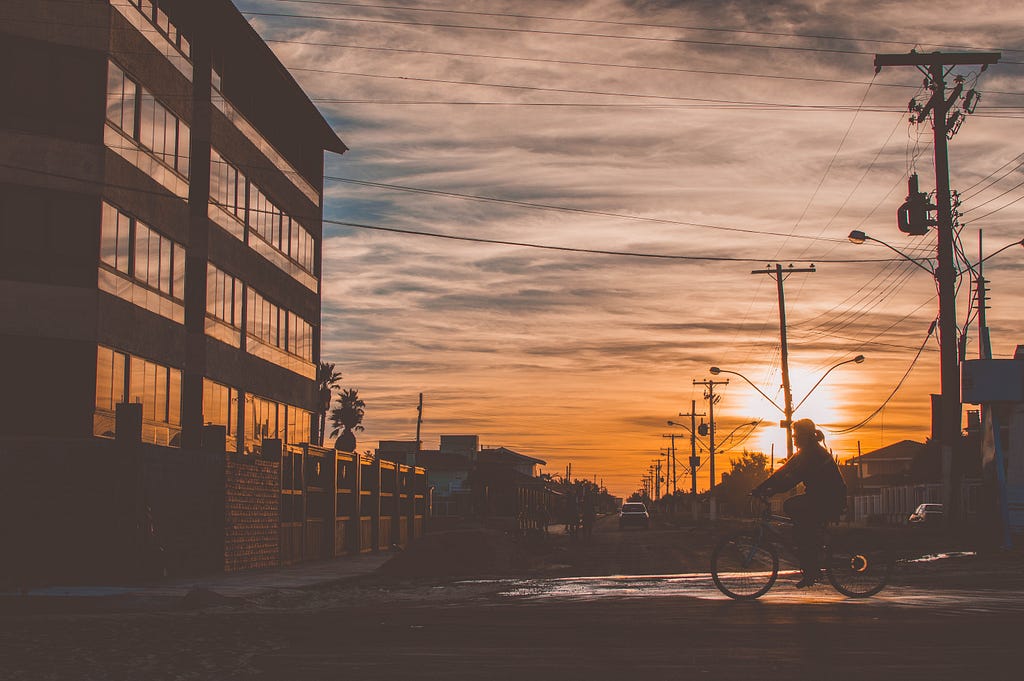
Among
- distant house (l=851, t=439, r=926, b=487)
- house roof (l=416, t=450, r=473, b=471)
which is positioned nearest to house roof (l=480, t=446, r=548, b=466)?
house roof (l=416, t=450, r=473, b=471)

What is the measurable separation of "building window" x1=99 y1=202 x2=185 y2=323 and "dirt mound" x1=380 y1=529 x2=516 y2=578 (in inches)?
379

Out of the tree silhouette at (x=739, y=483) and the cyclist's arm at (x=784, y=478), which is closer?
the cyclist's arm at (x=784, y=478)

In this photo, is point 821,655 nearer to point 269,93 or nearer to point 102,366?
point 102,366

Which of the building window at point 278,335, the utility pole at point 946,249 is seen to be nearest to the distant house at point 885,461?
the building window at point 278,335

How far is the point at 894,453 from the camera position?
13488 cm

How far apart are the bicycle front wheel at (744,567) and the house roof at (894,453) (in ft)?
407

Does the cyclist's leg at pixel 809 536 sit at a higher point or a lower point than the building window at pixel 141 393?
lower

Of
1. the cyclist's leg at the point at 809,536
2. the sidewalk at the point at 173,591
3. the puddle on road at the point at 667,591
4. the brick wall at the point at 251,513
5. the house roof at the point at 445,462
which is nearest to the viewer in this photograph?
the cyclist's leg at the point at 809,536

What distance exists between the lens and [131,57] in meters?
29.9

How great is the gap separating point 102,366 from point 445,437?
139888mm

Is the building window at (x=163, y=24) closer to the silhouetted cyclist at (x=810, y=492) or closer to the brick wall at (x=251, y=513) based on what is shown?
the brick wall at (x=251, y=513)

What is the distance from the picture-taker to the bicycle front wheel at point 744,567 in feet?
43.1

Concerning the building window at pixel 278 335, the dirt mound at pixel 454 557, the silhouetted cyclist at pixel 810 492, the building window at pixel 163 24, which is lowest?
the dirt mound at pixel 454 557

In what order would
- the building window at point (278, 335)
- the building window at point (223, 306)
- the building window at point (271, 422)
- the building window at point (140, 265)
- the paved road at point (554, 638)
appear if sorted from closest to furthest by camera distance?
the paved road at point (554, 638)
the building window at point (140, 265)
the building window at point (223, 306)
the building window at point (271, 422)
the building window at point (278, 335)
